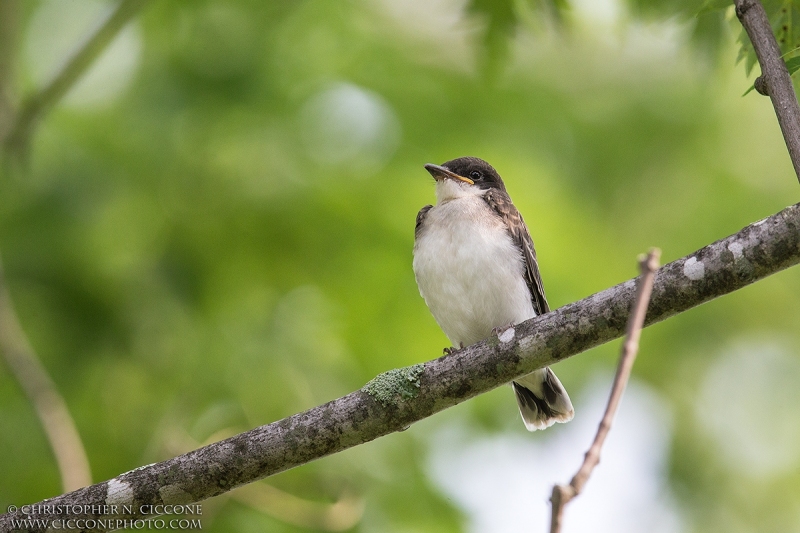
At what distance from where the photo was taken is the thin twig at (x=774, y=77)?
3.00m

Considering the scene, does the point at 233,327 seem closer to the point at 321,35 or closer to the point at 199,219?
the point at 199,219

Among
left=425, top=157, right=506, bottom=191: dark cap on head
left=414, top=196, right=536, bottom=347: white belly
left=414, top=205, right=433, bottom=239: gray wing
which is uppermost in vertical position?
left=425, top=157, right=506, bottom=191: dark cap on head

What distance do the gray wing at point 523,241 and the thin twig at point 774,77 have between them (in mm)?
2339

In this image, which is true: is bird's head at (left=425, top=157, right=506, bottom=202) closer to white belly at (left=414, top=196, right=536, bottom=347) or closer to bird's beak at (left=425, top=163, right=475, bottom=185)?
bird's beak at (left=425, top=163, right=475, bottom=185)

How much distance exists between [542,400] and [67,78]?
12.0 ft

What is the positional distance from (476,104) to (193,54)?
2205mm

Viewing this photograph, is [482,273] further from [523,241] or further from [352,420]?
[352,420]

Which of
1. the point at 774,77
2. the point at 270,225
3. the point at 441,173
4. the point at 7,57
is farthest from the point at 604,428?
the point at 7,57

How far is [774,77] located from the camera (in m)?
3.13

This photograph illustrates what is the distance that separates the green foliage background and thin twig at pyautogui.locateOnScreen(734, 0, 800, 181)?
1.37 m

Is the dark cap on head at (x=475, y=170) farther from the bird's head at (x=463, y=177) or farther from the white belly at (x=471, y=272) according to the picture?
the white belly at (x=471, y=272)

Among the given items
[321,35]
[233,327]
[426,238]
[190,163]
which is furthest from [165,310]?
[321,35]

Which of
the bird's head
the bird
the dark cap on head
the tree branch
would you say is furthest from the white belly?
the tree branch

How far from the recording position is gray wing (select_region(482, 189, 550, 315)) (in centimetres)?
546
